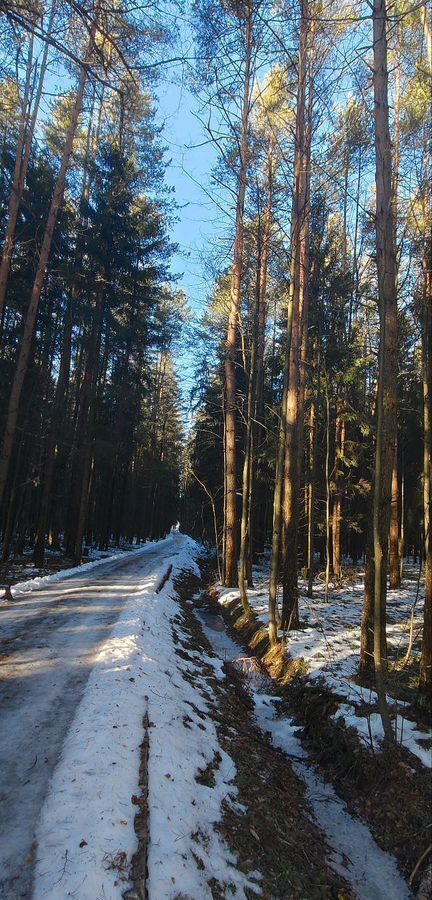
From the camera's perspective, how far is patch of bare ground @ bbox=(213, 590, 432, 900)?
A: 3848 millimetres

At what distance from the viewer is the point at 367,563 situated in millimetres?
6527

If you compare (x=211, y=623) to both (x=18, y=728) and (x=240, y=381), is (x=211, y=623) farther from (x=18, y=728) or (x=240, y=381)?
(x=240, y=381)

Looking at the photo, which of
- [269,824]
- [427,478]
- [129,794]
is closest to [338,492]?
[427,478]

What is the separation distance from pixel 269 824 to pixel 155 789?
1021 millimetres

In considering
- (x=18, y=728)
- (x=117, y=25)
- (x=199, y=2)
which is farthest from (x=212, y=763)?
(x=199, y=2)

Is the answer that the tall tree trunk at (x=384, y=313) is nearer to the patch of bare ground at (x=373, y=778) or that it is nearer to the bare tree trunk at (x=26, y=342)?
the patch of bare ground at (x=373, y=778)

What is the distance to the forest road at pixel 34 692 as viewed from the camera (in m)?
3.00

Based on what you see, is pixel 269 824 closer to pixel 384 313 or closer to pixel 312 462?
pixel 384 313

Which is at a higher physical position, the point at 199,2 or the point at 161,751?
the point at 199,2

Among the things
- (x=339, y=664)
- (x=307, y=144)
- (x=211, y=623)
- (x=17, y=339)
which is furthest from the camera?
(x=17, y=339)

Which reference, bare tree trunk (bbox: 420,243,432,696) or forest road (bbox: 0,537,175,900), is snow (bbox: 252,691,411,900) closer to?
bare tree trunk (bbox: 420,243,432,696)

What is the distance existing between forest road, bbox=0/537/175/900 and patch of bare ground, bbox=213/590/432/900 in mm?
2696

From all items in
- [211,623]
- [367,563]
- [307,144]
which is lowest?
[211,623]

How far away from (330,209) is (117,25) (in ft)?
31.3
